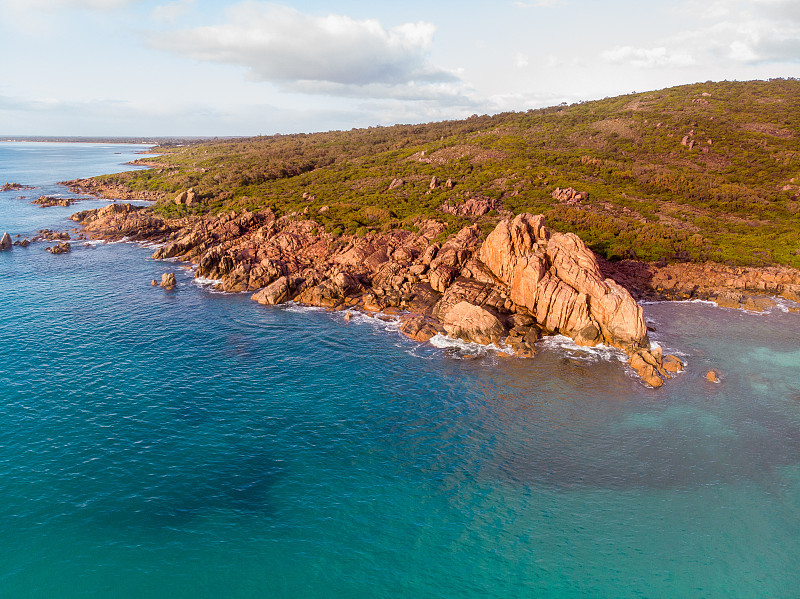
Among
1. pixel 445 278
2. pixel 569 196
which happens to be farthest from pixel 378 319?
pixel 569 196

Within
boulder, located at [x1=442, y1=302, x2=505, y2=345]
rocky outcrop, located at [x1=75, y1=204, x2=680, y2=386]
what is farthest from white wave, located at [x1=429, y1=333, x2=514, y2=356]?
rocky outcrop, located at [x1=75, y1=204, x2=680, y2=386]

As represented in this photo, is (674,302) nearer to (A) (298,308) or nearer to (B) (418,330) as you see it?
(B) (418,330)

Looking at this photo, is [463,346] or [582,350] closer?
[582,350]

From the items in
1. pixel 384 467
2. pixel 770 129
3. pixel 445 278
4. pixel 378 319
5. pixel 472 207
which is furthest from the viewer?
pixel 770 129

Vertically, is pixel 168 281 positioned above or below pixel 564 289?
below

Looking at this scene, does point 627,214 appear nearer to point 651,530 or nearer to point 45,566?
point 651,530
